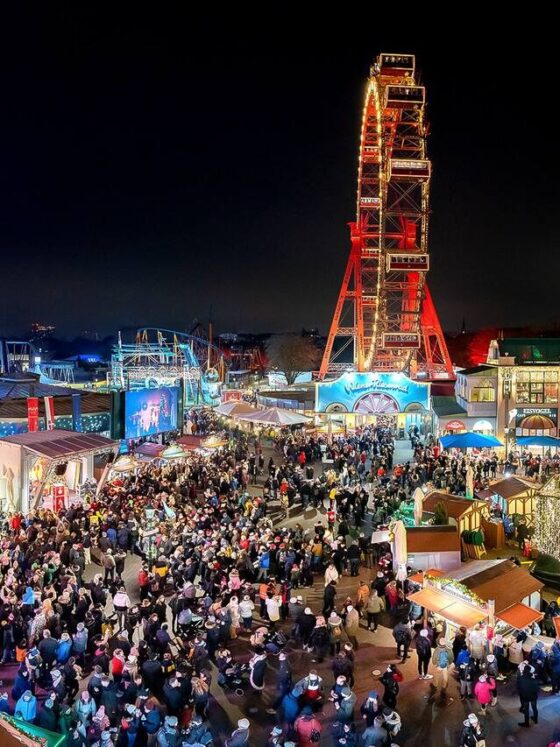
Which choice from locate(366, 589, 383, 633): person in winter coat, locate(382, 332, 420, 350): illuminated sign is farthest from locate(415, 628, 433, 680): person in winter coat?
locate(382, 332, 420, 350): illuminated sign

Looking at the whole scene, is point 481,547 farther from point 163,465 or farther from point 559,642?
point 163,465

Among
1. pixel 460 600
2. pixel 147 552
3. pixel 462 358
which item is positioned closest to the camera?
pixel 460 600

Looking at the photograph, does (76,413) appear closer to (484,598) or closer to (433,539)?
(433,539)

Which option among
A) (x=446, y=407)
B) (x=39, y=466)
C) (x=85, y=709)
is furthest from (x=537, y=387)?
(x=85, y=709)

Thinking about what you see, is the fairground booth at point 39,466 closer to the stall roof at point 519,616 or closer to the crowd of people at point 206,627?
the crowd of people at point 206,627

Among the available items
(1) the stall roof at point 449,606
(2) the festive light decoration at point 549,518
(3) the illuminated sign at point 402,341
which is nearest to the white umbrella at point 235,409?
(3) the illuminated sign at point 402,341

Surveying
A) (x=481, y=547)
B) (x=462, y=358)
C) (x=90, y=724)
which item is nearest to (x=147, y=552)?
(x=90, y=724)

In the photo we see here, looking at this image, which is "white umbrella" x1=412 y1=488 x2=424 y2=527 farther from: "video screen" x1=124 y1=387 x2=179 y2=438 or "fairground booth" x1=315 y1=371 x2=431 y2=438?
"fairground booth" x1=315 y1=371 x2=431 y2=438
